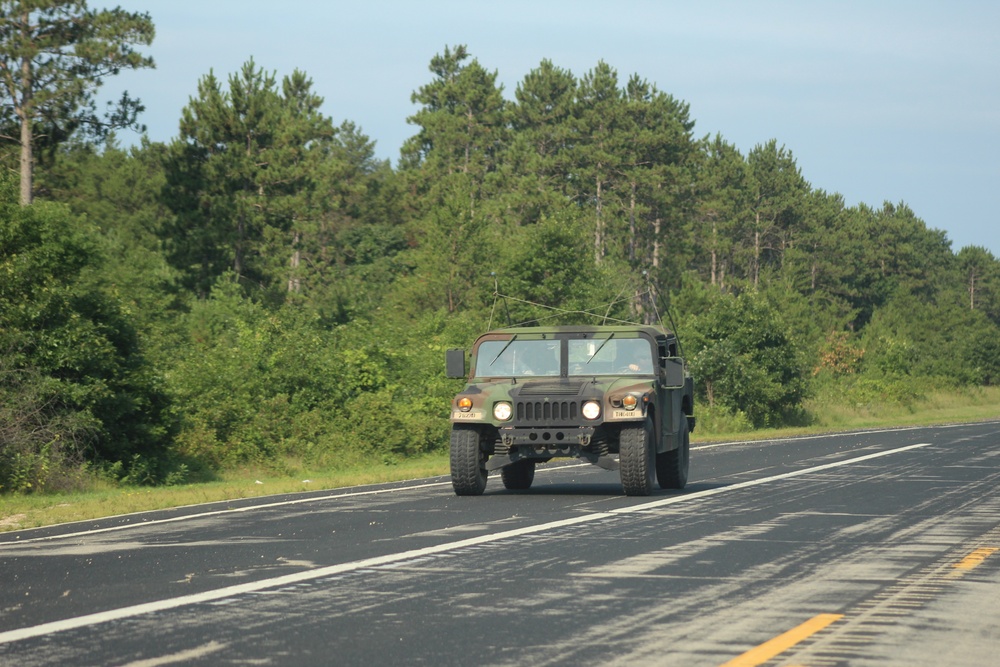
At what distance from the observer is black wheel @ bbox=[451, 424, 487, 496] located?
17.6 metres

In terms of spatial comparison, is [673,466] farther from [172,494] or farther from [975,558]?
[975,558]

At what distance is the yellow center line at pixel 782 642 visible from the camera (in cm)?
694

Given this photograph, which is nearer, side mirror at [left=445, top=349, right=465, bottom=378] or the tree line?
side mirror at [left=445, top=349, right=465, bottom=378]

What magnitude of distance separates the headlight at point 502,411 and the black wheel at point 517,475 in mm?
1862

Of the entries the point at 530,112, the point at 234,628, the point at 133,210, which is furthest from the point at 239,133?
the point at 234,628

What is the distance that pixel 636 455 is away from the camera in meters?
17.1

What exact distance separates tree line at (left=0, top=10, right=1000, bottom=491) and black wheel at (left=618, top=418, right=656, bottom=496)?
29.5ft

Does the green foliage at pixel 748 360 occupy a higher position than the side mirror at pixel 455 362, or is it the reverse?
the green foliage at pixel 748 360

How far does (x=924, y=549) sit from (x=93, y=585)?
269 inches

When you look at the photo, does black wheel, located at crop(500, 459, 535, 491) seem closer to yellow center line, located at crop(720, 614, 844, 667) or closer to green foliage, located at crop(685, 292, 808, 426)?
yellow center line, located at crop(720, 614, 844, 667)

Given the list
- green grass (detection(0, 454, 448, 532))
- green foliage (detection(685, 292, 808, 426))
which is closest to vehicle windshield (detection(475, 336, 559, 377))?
green grass (detection(0, 454, 448, 532))

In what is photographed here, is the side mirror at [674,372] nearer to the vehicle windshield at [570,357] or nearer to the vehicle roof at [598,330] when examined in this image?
the vehicle windshield at [570,357]

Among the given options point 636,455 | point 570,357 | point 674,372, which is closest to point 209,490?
point 570,357

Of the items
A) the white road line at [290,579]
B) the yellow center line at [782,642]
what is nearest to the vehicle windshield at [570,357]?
the white road line at [290,579]
